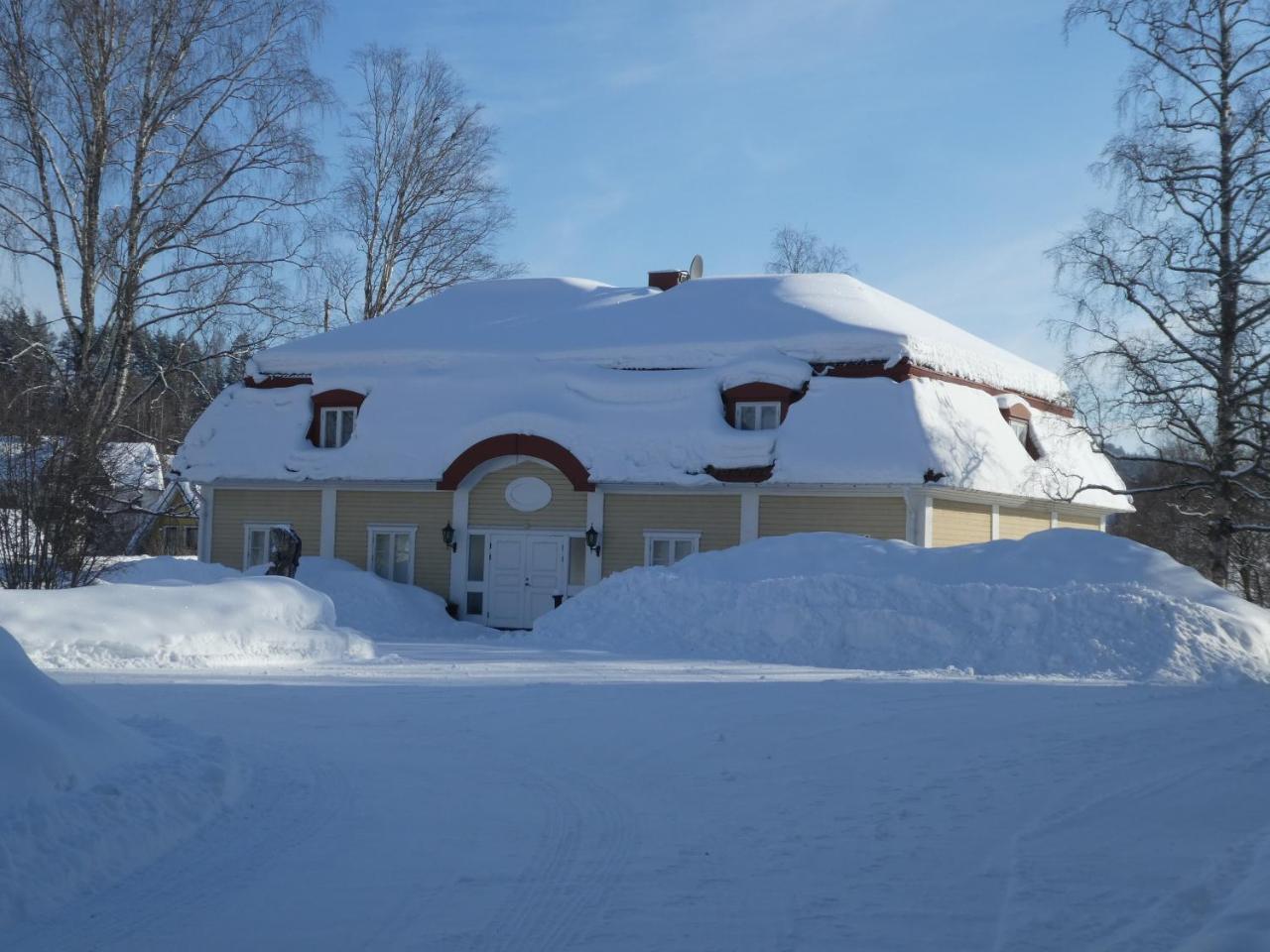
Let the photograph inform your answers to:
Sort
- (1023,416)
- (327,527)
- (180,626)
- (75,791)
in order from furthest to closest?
(1023,416) → (327,527) → (180,626) → (75,791)

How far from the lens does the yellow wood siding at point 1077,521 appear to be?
96.4ft

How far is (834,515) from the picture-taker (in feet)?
77.9

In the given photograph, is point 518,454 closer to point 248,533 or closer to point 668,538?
point 668,538

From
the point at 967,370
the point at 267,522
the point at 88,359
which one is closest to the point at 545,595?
the point at 267,522

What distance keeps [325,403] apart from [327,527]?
9.19 ft

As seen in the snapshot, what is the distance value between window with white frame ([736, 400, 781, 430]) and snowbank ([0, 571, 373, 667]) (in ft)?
32.4

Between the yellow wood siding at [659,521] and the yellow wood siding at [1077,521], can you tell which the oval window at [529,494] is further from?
the yellow wood siding at [1077,521]

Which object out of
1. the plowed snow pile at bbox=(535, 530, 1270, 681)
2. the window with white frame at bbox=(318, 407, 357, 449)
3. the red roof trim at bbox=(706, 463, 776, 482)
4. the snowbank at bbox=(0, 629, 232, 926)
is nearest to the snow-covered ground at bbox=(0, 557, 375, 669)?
the plowed snow pile at bbox=(535, 530, 1270, 681)

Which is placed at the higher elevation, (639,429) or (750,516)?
(639,429)

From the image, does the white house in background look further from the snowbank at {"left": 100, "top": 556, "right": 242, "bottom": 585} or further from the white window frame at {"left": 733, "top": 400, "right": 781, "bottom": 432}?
the snowbank at {"left": 100, "top": 556, "right": 242, "bottom": 585}

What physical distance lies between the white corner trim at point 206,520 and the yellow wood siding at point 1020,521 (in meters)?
16.6

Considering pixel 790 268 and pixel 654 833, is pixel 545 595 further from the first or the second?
pixel 790 268

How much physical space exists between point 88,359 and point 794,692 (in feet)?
67.2

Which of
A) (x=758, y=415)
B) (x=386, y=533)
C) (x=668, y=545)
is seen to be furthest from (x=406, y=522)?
(x=758, y=415)
